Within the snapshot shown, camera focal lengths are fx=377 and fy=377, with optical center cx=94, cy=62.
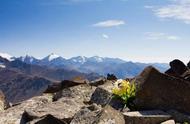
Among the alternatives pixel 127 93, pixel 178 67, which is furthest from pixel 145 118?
pixel 178 67

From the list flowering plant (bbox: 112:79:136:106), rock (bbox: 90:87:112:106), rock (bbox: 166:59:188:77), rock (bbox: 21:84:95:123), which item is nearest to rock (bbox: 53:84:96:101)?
rock (bbox: 21:84:95:123)

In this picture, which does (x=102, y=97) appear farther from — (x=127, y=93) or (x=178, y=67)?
(x=178, y=67)

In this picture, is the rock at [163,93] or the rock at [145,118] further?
the rock at [163,93]

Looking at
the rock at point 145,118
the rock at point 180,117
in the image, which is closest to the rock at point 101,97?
the rock at point 145,118

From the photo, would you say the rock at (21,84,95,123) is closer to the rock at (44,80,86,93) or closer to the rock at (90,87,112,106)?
the rock at (90,87,112,106)

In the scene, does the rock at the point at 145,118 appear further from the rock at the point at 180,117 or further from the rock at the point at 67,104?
the rock at the point at 67,104

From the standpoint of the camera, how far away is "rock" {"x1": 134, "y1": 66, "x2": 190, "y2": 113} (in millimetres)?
15484

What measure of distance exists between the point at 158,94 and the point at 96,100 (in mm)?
4095

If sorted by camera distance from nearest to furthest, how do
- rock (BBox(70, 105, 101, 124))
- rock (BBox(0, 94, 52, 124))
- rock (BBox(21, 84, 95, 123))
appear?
rock (BBox(70, 105, 101, 124)) < rock (BBox(21, 84, 95, 123)) < rock (BBox(0, 94, 52, 124))

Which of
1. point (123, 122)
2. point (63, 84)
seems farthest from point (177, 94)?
point (63, 84)

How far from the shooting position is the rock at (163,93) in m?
15.5

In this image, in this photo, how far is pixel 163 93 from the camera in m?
15.6

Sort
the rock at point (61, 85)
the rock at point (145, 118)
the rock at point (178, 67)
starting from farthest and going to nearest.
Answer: the rock at point (61, 85)
the rock at point (178, 67)
the rock at point (145, 118)

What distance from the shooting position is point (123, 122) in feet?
44.5
